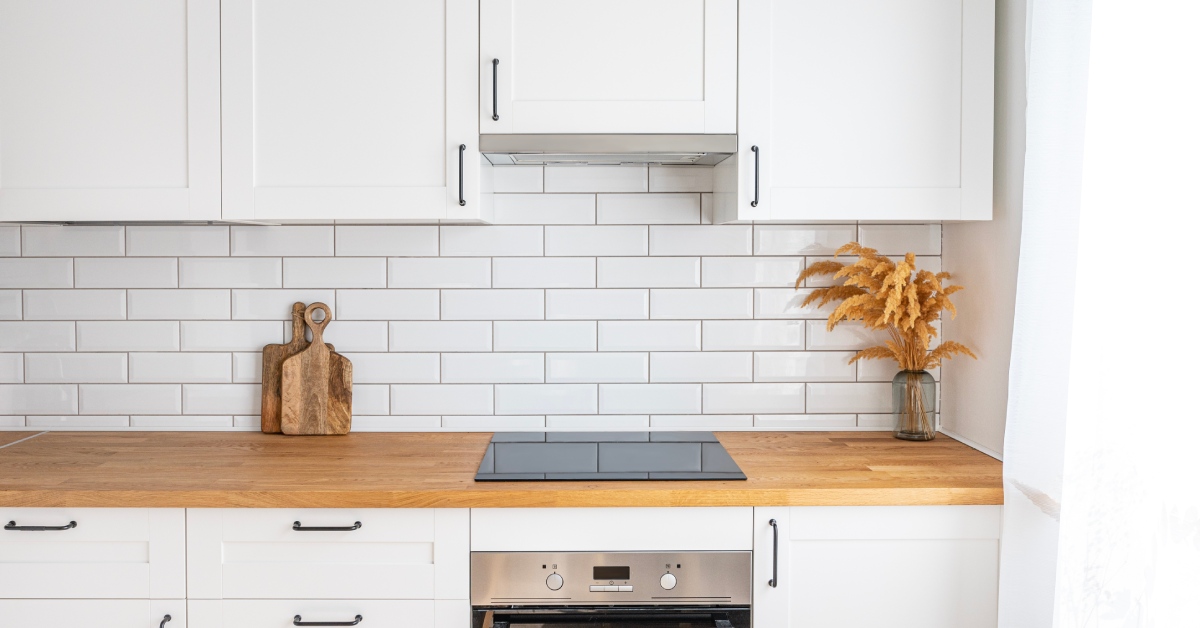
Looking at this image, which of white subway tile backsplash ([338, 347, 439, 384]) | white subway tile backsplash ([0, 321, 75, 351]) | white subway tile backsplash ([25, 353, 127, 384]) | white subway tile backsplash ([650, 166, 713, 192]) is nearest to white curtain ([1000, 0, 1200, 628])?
white subway tile backsplash ([650, 166, 713, 192])

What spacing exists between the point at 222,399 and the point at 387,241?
0.65 meters

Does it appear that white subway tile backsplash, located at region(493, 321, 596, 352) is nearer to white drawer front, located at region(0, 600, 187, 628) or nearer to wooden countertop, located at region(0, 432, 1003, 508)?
wooden countertop, located at region(0, 432, 1003, 508)

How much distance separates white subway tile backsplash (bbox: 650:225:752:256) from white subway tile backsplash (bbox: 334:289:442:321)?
64 cm

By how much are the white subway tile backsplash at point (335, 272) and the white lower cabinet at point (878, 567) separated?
1230 mm

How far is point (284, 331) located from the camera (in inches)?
89.0

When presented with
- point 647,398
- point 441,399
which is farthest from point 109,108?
point 647,398

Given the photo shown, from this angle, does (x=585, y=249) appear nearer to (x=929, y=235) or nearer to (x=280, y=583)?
(x=929, y=235)

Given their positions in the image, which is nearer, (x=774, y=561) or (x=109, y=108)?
(x=774, y=561)

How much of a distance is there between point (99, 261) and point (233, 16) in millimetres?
848

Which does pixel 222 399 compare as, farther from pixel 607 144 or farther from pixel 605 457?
pixel 607 144

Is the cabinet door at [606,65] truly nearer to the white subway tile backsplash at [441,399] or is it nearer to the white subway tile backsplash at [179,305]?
the white subway tile backsplash at [441,399]

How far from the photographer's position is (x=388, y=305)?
2.26 m

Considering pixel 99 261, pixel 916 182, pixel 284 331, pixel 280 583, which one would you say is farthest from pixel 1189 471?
pixel 99 261

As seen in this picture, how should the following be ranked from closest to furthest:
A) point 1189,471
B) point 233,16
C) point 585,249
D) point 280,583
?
point 1189,471
point 280,583
point 233,16
point 585,249
